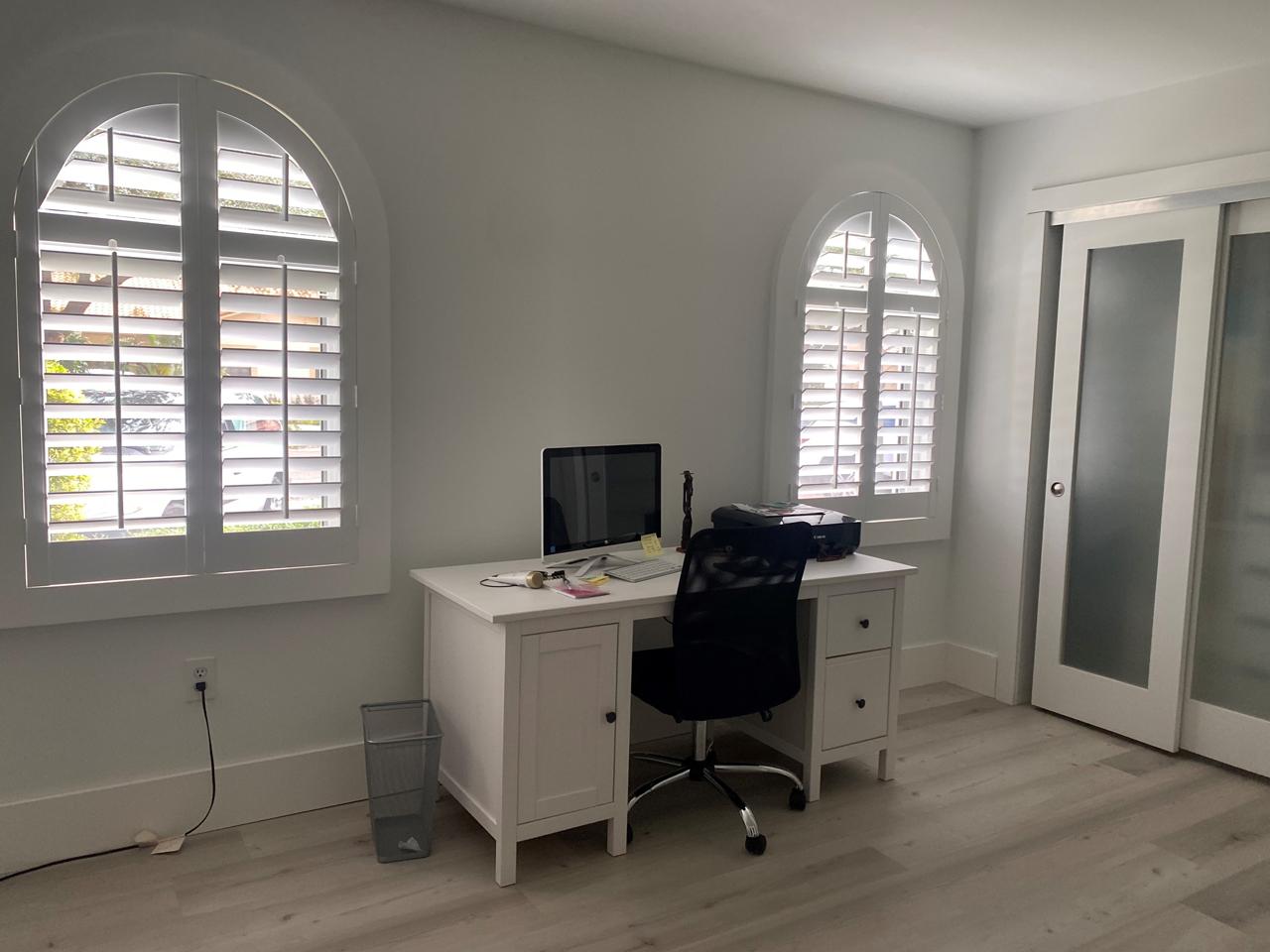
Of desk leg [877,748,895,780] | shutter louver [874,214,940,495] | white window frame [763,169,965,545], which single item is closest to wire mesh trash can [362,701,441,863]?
desk leg [877,748,895,780]

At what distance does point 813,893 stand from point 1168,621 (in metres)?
1.88

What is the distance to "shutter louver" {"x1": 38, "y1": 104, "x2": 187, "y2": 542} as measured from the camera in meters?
2.37

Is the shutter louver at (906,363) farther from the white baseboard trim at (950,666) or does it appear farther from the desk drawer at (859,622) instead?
the desk drawer at (859,622)

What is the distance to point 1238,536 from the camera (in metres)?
3.34

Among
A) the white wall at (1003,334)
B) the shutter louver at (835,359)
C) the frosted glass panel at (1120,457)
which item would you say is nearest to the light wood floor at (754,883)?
the frosted glass panel at (1120,457)

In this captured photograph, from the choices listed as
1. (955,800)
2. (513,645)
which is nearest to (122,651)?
(513,645)

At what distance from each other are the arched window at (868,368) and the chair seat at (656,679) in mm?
951

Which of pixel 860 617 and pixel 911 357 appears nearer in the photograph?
pixel 860 617

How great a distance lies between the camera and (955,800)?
3.07m

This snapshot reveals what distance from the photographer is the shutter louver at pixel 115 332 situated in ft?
7.77

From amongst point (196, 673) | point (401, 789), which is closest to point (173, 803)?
point (196, 673)

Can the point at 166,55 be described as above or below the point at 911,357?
above

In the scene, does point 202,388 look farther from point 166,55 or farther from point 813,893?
point 813,893

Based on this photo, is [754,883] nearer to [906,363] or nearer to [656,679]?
[656,679]
